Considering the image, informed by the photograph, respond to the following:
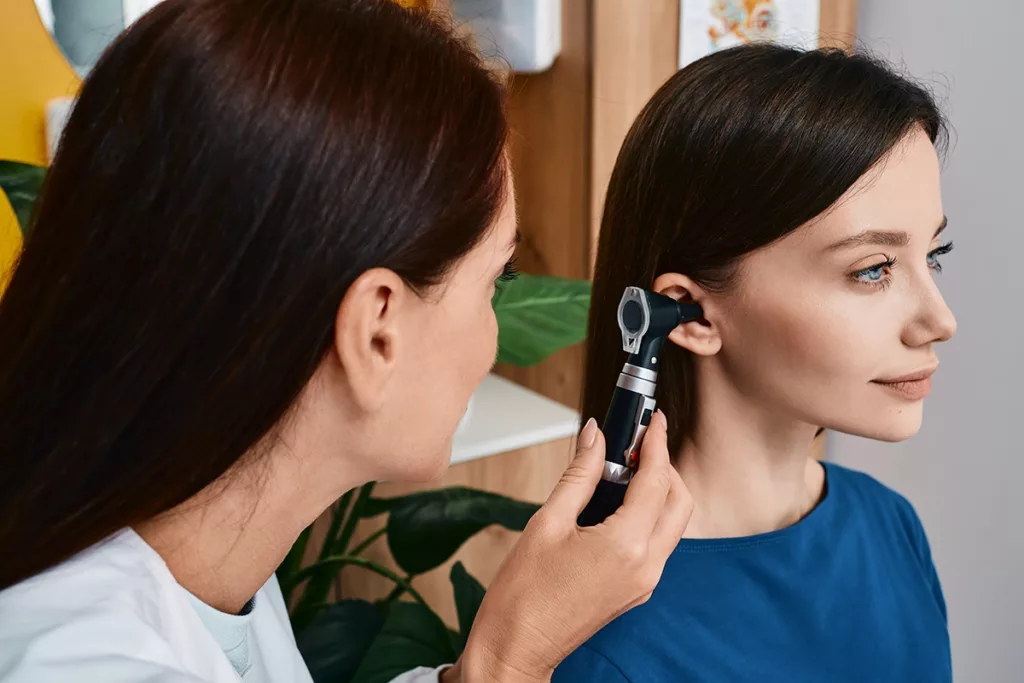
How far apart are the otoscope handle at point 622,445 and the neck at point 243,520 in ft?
0.60

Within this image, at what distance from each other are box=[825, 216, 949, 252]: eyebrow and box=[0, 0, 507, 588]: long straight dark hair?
346mm

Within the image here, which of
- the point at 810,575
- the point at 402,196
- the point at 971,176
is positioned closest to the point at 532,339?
the point at 810,575

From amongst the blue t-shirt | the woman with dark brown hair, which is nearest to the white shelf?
the blue t-shirt

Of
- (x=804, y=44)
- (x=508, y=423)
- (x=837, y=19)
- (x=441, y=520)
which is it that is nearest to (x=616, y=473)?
(x=441, y=520)

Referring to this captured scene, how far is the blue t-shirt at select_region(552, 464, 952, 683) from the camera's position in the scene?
0.75m

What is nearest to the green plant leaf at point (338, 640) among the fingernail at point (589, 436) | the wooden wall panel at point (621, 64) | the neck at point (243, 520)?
the neck at point (243, 520)

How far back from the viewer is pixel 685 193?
76 centimetres

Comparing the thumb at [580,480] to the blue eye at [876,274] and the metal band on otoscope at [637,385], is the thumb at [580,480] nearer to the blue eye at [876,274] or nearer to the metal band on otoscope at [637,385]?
the metal band on otoscope at [637,385]

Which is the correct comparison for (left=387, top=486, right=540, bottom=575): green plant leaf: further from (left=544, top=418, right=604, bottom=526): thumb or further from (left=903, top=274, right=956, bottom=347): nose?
(left=903, top=274, right=956, bottom=347): nose

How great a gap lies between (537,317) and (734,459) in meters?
0.33

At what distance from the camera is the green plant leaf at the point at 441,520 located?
100 cm

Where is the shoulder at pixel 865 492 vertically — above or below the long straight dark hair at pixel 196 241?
below

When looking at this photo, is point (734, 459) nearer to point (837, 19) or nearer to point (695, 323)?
point (695, 323)

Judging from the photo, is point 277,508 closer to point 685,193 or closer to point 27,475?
point 27,475
